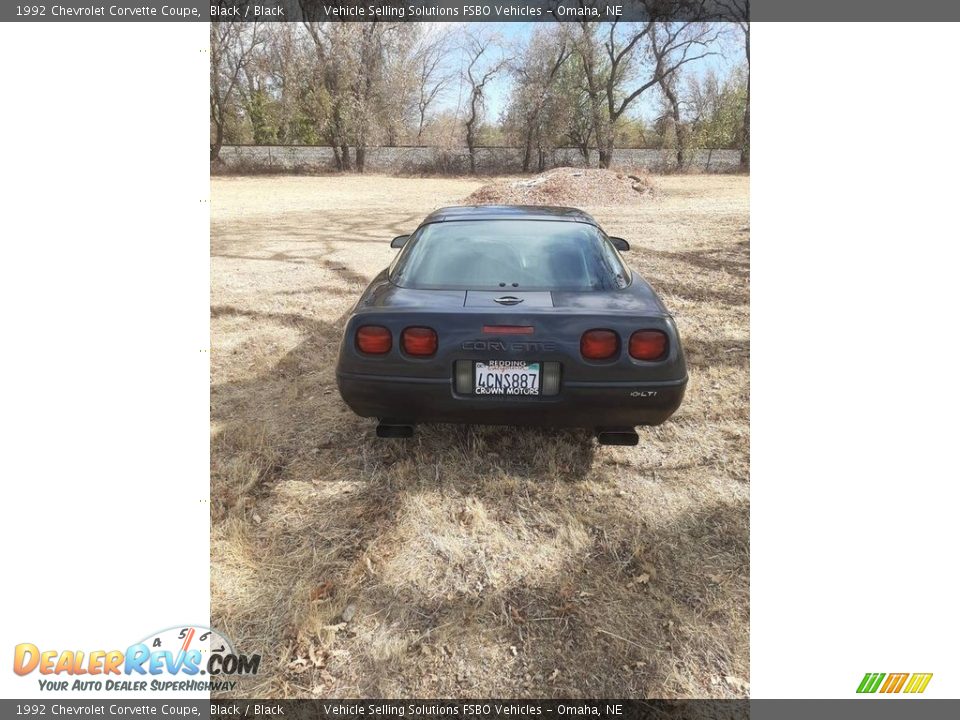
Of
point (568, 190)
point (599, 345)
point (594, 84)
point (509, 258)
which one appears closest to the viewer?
point (599, 345)

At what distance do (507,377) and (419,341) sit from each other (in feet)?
1.42

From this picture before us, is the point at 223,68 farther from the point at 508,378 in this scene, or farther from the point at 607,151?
the point at 508,378

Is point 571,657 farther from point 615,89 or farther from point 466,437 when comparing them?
point 615,89

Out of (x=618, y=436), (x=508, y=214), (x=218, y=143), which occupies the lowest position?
(x=618, y=436)

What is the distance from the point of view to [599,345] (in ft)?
8.38

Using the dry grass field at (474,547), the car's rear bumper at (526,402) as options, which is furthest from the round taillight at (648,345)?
the dry grass field at (474,547)

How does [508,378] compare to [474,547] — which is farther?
[508,378]

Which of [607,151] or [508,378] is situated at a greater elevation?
[607,151]

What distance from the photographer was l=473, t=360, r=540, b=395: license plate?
2.56 metres

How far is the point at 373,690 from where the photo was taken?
72.6 inches

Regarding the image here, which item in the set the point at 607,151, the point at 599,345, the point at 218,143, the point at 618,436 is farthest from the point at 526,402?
the point at 218,143

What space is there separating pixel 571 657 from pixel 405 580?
Answer: 70 centimetres

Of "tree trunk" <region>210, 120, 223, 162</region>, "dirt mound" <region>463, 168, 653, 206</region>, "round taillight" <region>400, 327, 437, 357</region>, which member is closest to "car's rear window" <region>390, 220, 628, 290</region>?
"round taillight" <region>400, 327, 437, 357</region>

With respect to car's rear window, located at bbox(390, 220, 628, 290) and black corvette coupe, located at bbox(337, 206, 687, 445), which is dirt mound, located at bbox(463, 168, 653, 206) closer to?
car's rear window, located at bbox(390, 220, 628, 290)
